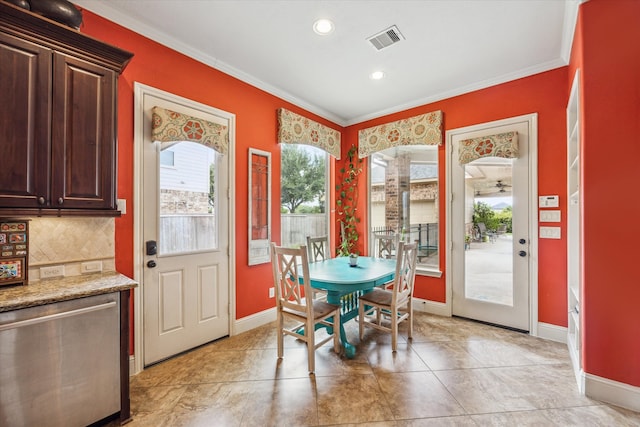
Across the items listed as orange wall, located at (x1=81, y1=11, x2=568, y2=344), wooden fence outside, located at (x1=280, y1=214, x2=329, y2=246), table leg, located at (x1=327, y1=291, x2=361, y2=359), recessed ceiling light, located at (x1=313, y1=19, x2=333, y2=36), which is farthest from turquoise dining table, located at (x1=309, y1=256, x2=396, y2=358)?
recessed ceiling light, located at (x1=313, y1=19, x2=333, y2=36)

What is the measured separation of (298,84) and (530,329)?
3.92 m

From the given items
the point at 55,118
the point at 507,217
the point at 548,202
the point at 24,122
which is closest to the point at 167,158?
the point at 55,118

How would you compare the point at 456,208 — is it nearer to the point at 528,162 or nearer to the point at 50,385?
the point at 528,162

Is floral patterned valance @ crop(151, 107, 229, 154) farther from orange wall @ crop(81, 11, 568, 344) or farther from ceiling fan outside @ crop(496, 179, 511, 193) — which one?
ceiling fan outside @ crop(496, 179, 511, 193)

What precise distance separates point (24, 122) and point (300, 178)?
2.87m

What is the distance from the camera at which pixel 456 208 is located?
3604mm

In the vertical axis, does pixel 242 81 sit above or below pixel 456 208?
above

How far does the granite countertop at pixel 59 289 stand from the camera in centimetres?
146

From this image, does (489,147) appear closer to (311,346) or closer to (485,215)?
(485,215)

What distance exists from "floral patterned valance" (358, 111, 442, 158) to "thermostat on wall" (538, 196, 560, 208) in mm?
1309

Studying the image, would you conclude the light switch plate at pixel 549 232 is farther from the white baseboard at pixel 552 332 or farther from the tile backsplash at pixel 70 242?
the tile backsplash at pixel 70 242

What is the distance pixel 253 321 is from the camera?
3268 millimetres

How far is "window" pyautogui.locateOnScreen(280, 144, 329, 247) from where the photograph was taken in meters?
3.86

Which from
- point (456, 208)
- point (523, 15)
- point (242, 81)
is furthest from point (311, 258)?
point (523, 15)
